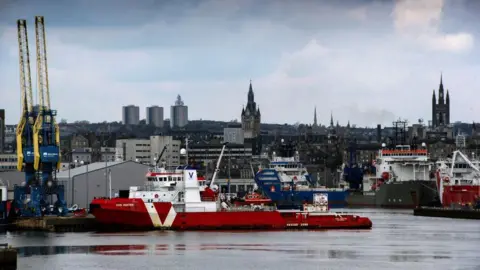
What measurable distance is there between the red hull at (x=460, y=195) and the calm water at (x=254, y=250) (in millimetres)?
34866

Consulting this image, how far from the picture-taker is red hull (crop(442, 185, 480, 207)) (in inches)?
5531

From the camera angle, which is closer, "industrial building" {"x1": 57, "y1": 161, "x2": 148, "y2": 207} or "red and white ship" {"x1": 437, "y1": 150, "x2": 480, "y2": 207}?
"industrial building" {"x1": 57, "y1": 161, "x2": 148, "y2": 207}

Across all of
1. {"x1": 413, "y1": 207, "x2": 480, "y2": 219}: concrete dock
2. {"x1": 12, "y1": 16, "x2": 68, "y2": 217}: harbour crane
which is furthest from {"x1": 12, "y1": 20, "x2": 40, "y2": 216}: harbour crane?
{"x1": 413, "y1": 207, "x2": 480, "y2": 219}: concrete dock

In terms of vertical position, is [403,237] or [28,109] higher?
[28,109]

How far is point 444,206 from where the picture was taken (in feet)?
486

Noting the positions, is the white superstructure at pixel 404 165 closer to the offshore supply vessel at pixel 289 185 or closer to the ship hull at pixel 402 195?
the ship hull at pixel 402 195

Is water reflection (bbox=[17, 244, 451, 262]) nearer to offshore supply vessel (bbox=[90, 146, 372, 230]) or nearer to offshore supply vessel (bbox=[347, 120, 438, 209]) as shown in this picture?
offshore supply vessel (bbox=[90, 146, 372, 230])

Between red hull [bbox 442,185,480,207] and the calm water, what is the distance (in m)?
34.9

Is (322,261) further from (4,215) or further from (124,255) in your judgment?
(4,215)

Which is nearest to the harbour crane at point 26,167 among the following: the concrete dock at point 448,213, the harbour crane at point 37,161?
the harbour crane at point 37,161

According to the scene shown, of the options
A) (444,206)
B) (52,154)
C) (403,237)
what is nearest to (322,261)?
(403,237)

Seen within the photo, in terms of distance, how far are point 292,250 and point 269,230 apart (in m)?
19.1

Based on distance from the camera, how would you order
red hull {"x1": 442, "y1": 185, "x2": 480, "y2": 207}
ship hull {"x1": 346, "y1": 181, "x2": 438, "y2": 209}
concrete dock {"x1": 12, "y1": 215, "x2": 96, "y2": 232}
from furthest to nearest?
ship hull {"x1": 346, "y1": 181, "x2": 438, "y2": 209}, red hull {"x1": 442, "y1": 185, "x2": 480, "y2": 207}, concrete dock {"x1": 12, "y1": 215, "x2": 96, "y2": 232}

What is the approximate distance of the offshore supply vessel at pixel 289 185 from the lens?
17288 centimetres
